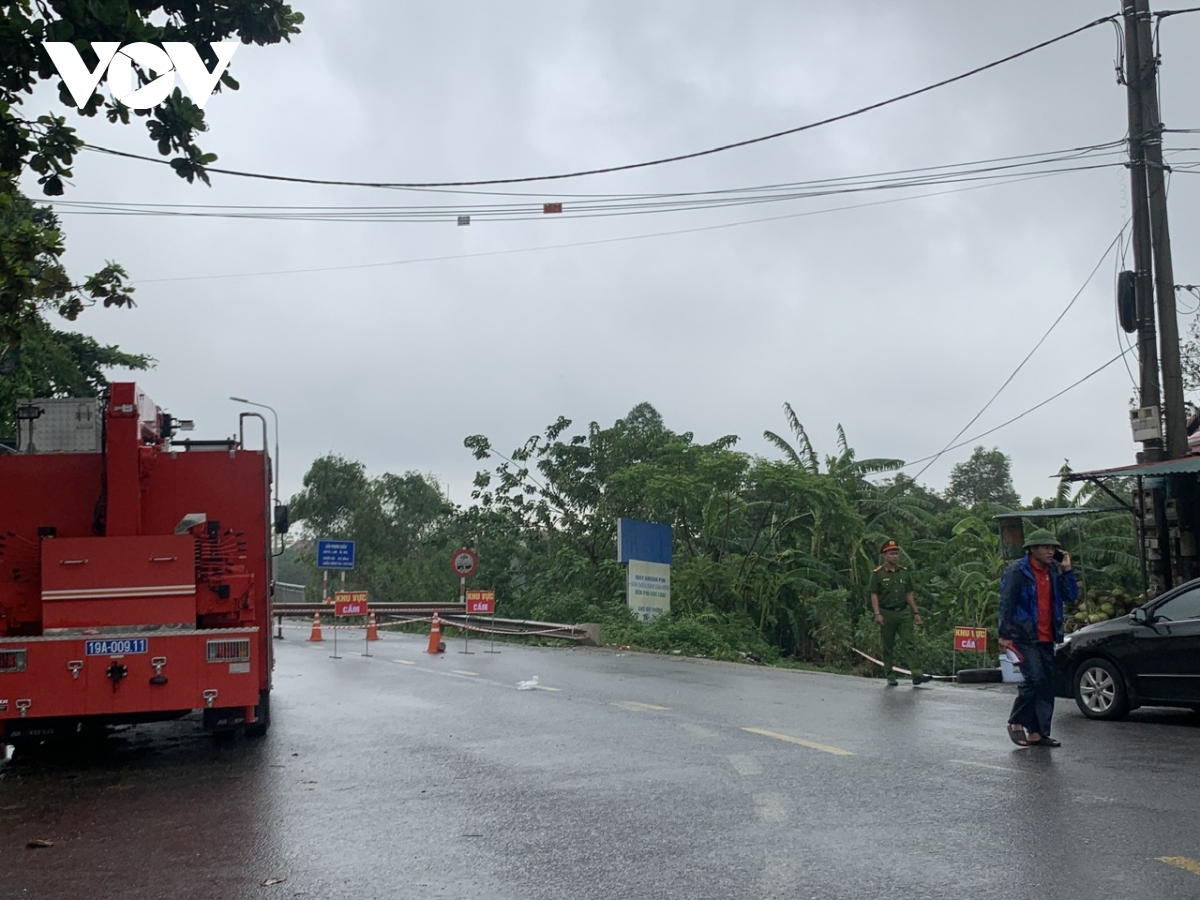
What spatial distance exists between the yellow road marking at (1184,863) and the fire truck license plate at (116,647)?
7425 millimetres

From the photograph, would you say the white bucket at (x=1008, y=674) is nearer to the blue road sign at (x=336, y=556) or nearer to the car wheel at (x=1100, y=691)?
the car wheel at (x=1100, y=691)

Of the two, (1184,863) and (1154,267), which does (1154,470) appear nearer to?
(1154,267)

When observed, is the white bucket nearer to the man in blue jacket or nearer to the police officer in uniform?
the police officer in uniform

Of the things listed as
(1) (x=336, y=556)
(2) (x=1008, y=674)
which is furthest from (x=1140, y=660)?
(1) (x=336, y=556)

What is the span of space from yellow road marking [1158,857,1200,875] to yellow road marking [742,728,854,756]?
3.42m

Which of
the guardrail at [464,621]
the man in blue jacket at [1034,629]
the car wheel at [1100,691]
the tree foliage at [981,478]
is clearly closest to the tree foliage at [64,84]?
the man in blue jacket at [1034,629]

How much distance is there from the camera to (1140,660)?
1136cm

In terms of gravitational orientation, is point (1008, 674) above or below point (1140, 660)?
below

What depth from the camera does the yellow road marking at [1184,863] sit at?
5.62 m

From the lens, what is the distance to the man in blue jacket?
9.38m

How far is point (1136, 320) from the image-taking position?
17125mm

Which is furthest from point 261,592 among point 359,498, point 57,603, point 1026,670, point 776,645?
point 359,498

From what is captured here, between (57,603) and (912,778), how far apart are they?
6.82 metres

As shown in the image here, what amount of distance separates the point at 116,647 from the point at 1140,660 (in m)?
9.37
